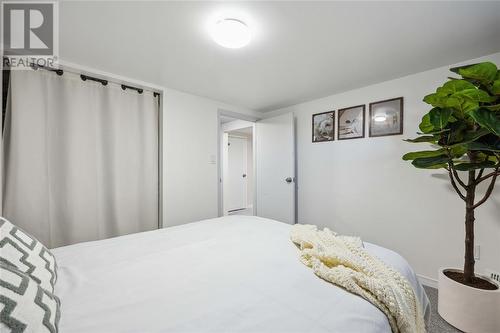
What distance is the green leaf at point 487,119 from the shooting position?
1.26m

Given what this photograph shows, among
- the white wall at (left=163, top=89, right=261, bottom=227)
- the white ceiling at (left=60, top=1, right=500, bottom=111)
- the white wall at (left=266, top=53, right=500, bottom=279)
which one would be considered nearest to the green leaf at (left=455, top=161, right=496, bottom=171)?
the white wall at (left=266, top=53, right=500, bottom=279)

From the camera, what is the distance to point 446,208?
6.97 feet

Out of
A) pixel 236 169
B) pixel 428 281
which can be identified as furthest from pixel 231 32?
pixel 236 169

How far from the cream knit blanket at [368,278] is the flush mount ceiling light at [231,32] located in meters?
1.51

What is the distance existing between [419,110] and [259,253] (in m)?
2.30

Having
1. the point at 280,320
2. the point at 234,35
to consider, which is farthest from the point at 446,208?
the point at 234,35

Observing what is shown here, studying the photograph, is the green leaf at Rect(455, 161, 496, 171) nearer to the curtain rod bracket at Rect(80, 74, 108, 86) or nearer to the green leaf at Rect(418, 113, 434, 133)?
the green leaf at Rect(418, 113, 434, 133)

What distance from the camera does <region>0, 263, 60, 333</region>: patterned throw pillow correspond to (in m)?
0.52

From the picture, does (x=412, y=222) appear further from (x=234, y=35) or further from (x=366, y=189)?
(x=234, y=35)

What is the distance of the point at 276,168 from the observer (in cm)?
355

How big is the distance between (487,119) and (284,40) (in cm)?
144

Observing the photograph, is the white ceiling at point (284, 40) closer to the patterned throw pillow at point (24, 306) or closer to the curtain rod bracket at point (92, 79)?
the curtain rod bracket at point (92, 79)

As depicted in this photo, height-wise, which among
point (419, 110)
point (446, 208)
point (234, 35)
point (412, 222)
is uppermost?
point (234, 35)

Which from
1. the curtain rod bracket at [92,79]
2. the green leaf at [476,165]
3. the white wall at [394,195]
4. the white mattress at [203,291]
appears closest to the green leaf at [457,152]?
the green leaf at [476,165]
